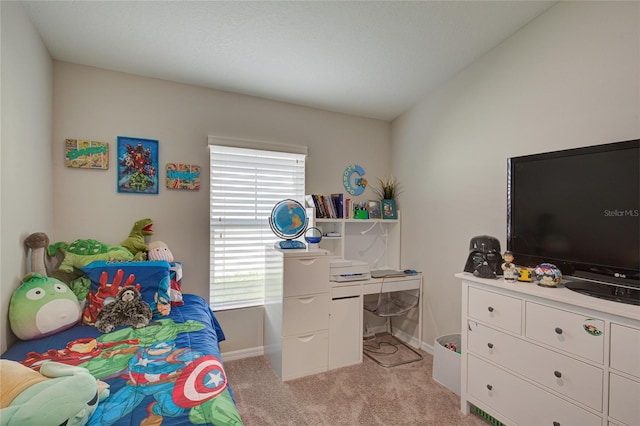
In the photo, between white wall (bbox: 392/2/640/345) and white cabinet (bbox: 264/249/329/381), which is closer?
white wall (bbox: 392/2/640/345)

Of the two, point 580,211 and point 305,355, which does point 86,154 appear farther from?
point 580,211

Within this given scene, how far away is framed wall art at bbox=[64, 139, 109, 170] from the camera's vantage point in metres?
2.06

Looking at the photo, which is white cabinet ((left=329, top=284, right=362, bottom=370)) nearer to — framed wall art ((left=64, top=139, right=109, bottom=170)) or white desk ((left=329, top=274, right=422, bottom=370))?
white desk ((left=329, top=274, right=422, bottom=370))

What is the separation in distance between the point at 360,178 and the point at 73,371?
8.71 ft

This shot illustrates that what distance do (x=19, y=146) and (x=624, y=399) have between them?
9.99 feet

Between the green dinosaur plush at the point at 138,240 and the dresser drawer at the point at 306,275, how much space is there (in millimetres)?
1064

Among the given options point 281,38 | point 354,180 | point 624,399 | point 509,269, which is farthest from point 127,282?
point 624,399

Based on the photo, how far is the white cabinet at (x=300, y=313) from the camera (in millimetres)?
2232

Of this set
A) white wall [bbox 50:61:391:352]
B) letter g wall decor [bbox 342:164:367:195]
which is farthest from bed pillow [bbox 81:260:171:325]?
letter g wall decor [bbox 342:164:367:195]

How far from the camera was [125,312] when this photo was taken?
167 cm

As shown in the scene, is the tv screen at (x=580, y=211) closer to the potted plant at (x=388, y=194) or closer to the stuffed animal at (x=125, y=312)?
the potted plant at (x=388, y=194)

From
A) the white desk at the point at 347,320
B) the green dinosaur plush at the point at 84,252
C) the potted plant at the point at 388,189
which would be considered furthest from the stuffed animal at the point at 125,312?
the potted plant at the point at 388,189

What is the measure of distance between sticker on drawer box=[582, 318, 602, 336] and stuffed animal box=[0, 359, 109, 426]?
1946mm

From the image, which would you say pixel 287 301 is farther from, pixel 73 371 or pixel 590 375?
pixel 590 375
